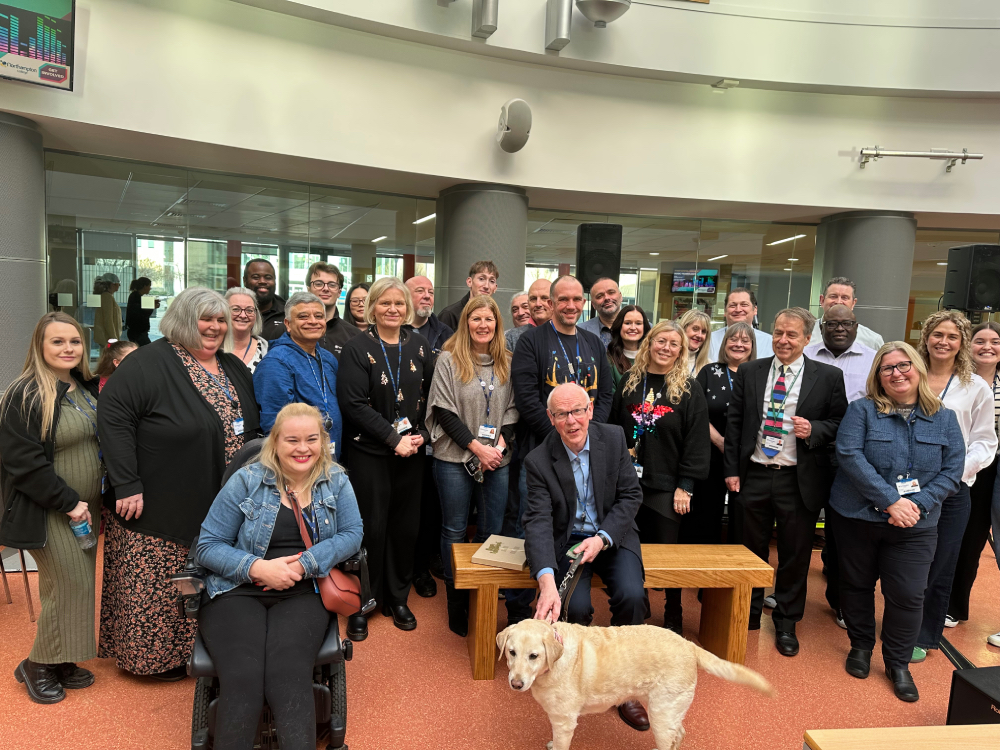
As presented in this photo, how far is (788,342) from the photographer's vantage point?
3.58m

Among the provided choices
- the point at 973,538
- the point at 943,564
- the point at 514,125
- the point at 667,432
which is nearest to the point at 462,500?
the point at 667,432

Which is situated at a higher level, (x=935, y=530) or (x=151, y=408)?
(x=151, y=408)

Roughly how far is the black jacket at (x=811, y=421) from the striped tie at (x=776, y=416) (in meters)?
0.05

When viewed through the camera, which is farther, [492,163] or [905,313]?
[905,313]

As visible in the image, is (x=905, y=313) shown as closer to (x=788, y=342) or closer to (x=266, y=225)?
(x=788, y=342)

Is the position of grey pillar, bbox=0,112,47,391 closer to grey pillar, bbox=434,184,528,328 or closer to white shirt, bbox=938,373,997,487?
grey pillar, bbox=434,184,528,328

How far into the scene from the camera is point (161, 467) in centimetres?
285

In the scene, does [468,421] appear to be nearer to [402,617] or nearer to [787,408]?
[402,617]

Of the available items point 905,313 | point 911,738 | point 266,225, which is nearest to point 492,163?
point 266,225

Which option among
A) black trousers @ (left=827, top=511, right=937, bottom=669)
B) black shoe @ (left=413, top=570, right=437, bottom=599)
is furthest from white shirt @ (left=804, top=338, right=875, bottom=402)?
black shoe @ (left=413, top=570, right=437, bottom=599)

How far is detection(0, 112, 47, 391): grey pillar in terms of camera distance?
5086mm

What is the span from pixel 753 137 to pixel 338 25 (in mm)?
5040

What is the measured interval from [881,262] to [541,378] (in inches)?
264

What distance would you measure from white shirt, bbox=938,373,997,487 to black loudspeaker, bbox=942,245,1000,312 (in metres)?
3.97
